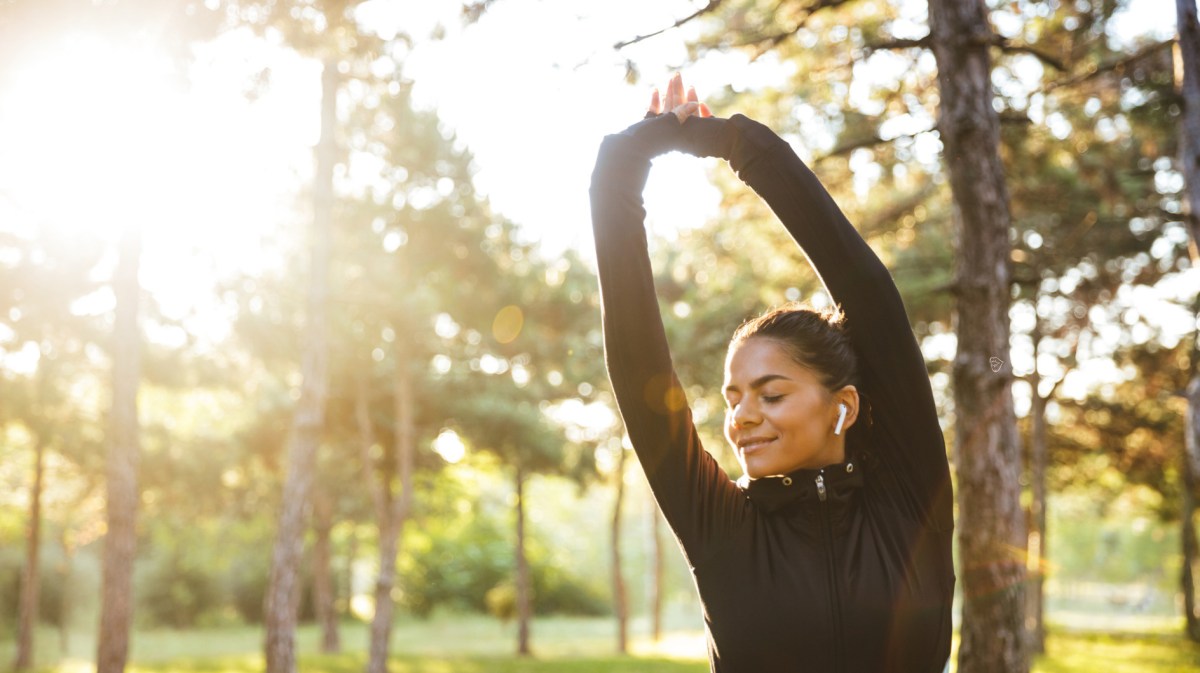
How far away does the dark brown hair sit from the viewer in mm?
1630

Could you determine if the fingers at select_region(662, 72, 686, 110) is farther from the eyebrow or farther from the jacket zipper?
the jacket zipper

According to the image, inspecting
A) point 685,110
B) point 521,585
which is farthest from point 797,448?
point 521,585

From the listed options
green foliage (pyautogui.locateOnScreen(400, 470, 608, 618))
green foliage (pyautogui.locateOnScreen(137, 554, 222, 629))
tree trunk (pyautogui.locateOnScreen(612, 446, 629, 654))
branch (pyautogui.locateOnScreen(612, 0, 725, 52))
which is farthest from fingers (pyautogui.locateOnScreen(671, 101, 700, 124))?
green foliage (pyautogui.locateOnScreen(137, 554, 222, 629))

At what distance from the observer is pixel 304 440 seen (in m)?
13.8

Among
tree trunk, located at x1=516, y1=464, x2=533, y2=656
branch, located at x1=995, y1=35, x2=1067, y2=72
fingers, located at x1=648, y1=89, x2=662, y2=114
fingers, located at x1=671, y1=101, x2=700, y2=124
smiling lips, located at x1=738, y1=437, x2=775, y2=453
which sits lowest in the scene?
tree trunk, located at x1=516, y1=464, x2=533, y2=656

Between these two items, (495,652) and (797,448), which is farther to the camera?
(495,652)

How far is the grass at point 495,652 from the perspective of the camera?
19.3m

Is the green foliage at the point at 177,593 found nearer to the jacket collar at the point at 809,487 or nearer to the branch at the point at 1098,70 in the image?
the branch at the point at 1098,70

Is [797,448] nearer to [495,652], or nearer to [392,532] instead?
[392,532]

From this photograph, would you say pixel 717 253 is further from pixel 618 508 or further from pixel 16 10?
pixel 618 508

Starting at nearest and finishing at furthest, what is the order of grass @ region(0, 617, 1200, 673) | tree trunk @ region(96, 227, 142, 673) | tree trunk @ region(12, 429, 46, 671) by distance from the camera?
1. tree trunk @ region(96, 227, 142, 673)
2. grass @ region(0, 617, 1200, 673)
3. tree trunk @ region(12, 429, 46, 671)

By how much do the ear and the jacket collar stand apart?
0.08m

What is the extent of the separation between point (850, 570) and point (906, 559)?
11 cm

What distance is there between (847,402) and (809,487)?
17cm
